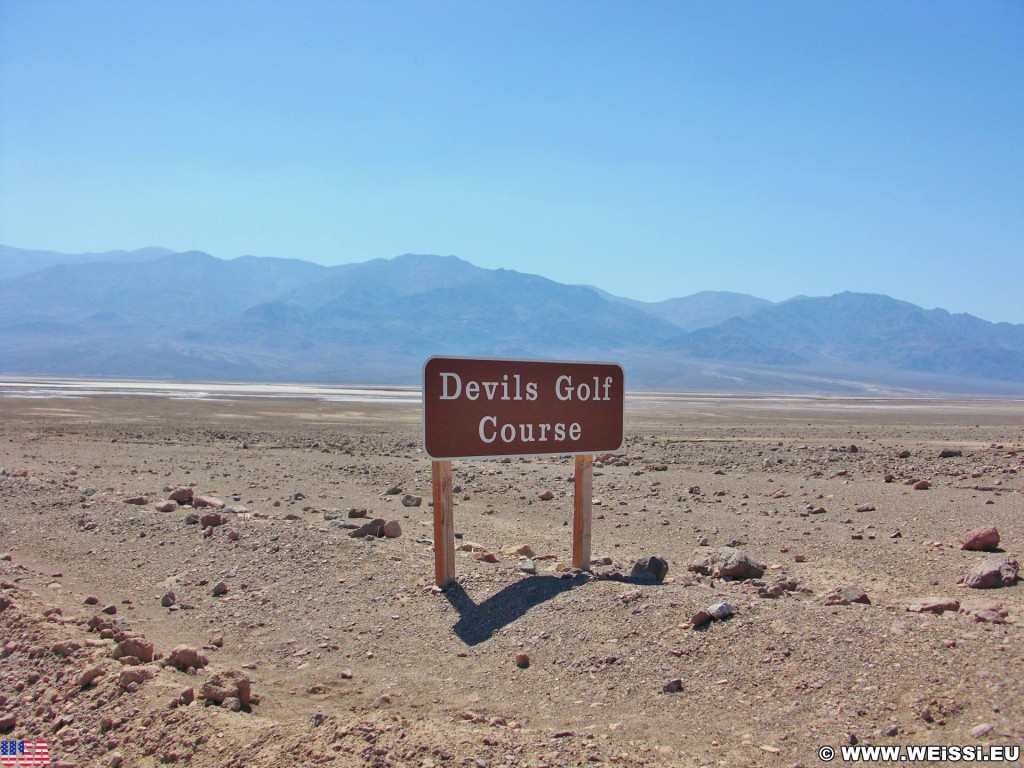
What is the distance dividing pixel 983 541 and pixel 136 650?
7413 millimetres

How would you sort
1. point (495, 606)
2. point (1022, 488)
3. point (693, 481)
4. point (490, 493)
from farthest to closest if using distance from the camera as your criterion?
point (693, 481), point (490, 493), point (1022, 488), point (495, 606)

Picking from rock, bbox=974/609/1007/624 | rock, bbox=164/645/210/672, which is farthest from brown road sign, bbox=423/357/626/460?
rock, bbox=974/609/1007/624

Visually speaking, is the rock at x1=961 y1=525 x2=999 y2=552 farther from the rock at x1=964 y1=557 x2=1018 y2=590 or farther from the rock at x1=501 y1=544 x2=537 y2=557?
the rock at x1=501 y1=544 x2=537 y2=557

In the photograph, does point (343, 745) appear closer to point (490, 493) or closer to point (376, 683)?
point (376, 683)

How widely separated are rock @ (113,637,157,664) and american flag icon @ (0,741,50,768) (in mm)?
796

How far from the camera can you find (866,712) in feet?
13.5

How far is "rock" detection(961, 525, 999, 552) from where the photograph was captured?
7840mm

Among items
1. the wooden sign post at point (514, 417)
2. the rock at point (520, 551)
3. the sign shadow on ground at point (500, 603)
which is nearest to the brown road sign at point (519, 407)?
the wooden sign post at point (514, 417)

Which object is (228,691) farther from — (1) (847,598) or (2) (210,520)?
(2) (210,520)

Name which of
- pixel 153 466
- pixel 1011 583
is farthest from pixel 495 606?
pixel 153 466

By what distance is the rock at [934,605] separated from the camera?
5.57 m

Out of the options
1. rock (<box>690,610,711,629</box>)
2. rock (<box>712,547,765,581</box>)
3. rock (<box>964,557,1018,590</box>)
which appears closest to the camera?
rock (<box>690,610,711,629</box>)

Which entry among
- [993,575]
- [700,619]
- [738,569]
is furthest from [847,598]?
[993,575]

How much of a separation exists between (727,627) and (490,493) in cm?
814
